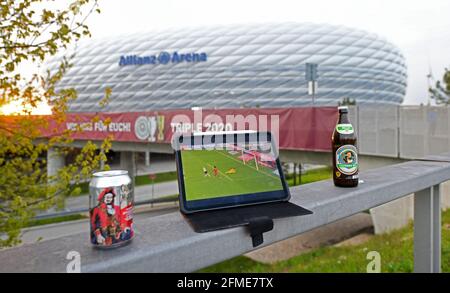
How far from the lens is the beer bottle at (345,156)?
84.6 inches

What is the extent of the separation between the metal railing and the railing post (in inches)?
4.5

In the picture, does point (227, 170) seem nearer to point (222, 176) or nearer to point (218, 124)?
point (222, 176)

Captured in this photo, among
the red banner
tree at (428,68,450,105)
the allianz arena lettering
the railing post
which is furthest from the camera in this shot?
the allianz arena lettering

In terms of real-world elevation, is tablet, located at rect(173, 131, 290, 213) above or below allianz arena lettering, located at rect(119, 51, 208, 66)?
below

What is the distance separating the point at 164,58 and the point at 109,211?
50547 millimetres

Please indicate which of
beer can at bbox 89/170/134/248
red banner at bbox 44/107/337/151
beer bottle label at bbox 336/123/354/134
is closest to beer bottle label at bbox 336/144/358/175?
beer bottle label at bbox 336/123/354/134

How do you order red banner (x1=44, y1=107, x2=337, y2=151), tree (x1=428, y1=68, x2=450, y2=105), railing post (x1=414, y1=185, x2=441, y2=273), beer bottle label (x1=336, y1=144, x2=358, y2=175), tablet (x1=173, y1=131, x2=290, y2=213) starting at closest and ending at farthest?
tablet (x1=173, y1=131, x2=290, y2=213), beer bottle label (x1=336, y1=144, x2=358, y2=175), railing post (x1=414, y1=185, x2=441, y2=273), red banner (x1=44, y1=107, x2=337, y2=151), tree (x1=428, y1=68, x2=450, y2=105)

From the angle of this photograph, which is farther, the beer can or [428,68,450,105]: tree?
[428,68,450,105]: tree

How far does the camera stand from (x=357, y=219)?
1606 cm

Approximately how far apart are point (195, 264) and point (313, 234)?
44.7 feet

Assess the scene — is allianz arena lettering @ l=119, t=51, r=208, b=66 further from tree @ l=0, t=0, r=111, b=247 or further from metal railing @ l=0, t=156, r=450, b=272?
metal railing @ l=0, t=156, r=450, b=272

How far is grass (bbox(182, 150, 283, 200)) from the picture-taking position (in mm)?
1688

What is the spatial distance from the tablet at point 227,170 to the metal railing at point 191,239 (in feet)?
0.49
